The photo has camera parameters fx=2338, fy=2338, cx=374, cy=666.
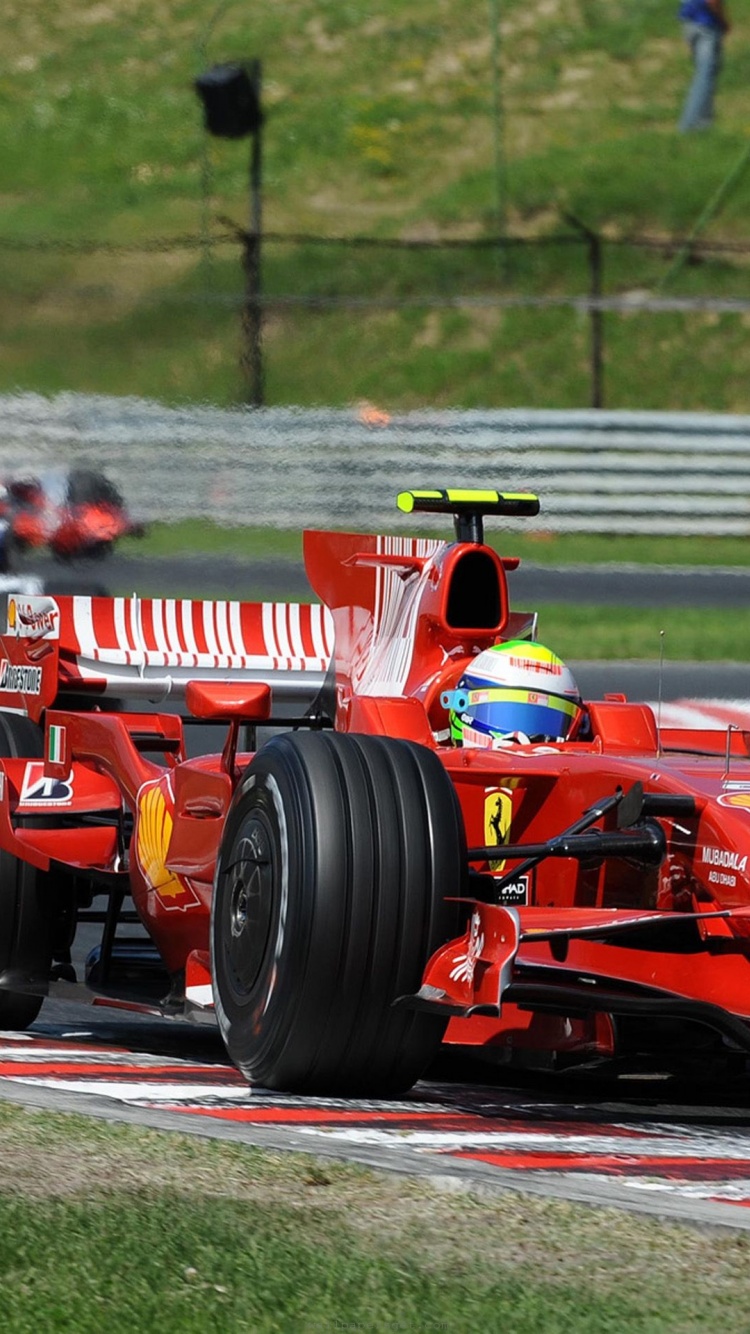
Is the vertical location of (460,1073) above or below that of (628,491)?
below

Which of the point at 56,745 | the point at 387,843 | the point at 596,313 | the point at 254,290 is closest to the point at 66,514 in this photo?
the point at 254,290

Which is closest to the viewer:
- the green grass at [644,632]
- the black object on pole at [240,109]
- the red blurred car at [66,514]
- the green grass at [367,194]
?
the green grass at [644,632]

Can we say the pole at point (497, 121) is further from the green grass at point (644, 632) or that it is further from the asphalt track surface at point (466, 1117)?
the asphalt track surface at point (466, 1117)

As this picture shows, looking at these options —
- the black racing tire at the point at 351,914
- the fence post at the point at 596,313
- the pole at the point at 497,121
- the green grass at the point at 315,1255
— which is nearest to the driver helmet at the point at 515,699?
the black racing tire at the point at 351,914

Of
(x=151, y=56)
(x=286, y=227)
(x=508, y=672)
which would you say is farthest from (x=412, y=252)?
(x=508, y=672)

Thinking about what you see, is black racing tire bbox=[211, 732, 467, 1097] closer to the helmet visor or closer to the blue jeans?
the helmet visor

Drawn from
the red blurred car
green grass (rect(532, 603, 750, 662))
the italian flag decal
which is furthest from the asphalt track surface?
the red blurred car

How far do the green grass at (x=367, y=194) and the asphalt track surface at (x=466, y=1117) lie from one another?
11.5m

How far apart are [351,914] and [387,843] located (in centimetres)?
17

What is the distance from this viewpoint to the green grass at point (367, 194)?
19.0 meters

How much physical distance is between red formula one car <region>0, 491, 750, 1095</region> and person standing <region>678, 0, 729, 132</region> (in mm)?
22087

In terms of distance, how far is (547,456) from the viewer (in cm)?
1841

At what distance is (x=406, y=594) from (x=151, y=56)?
22595 mm

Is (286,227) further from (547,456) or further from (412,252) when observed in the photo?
(547,456)
